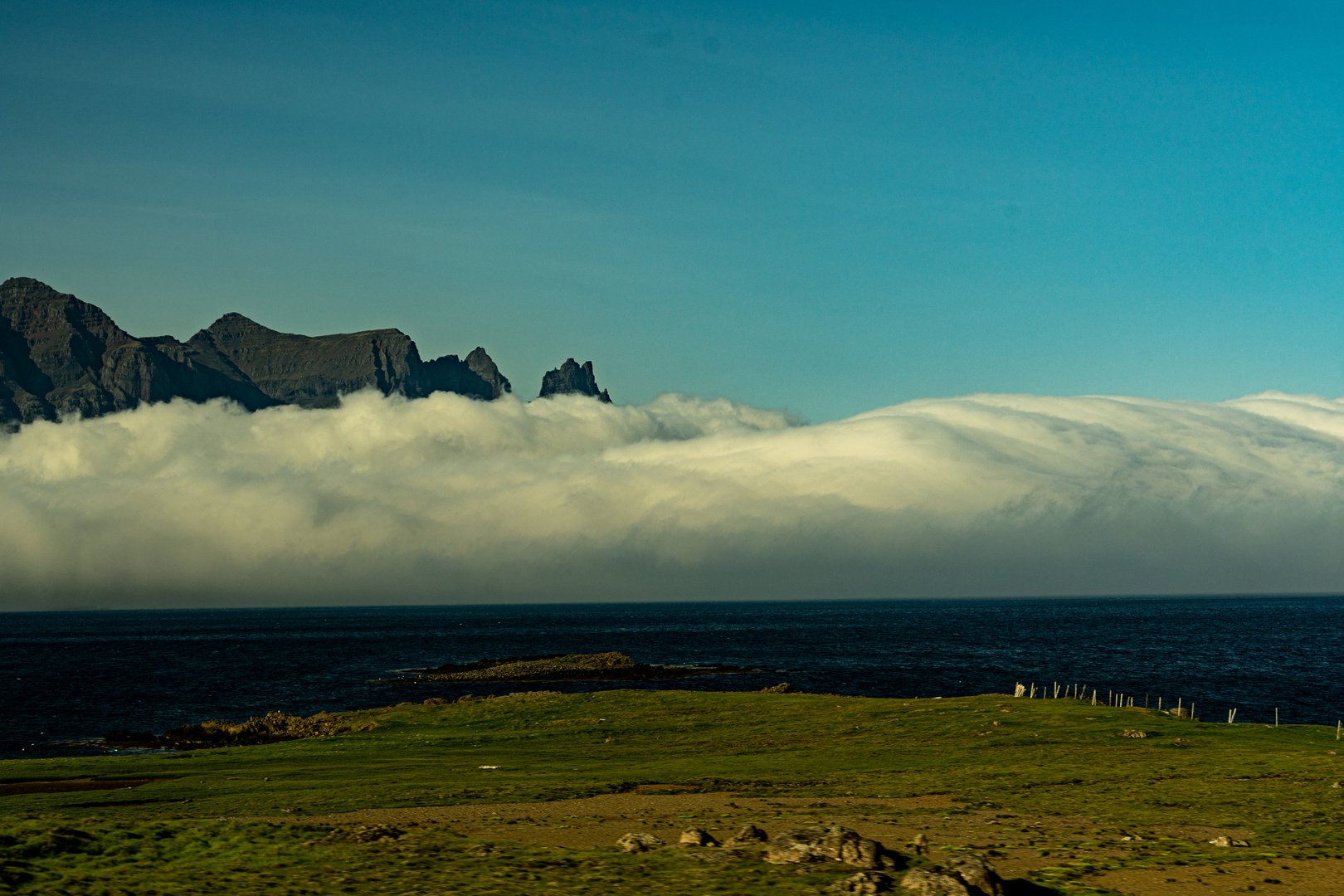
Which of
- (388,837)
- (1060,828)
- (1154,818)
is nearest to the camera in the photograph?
(388,837)

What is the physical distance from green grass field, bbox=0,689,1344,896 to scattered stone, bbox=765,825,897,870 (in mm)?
623

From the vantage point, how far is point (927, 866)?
67.4ft

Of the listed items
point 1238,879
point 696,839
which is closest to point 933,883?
point 696,839

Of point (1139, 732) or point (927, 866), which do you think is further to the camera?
point (1139, 732)

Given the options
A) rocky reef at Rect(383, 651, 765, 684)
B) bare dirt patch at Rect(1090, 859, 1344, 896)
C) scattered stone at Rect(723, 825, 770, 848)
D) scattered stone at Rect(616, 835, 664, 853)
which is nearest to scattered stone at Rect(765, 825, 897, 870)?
scattered stone at Rect(723, 825, 770, 848)

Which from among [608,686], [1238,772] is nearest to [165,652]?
[608,686]

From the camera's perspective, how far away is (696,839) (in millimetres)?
24656

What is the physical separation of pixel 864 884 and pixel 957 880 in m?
1.86

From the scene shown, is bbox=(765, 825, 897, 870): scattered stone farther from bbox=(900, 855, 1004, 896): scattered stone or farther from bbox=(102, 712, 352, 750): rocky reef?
bbox=(102, 712, 352, 750): rocky reef

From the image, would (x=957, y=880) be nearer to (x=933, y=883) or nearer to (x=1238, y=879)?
(x=933, y=883)

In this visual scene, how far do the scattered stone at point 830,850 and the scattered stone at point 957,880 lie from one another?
1892 millimetres

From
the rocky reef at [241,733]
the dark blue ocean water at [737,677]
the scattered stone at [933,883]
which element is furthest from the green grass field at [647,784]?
the dark blue ocean water at [737,677]

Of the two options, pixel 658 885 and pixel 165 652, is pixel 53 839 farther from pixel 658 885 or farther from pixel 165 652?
pixel 165 652

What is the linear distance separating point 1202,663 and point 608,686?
298 ft
